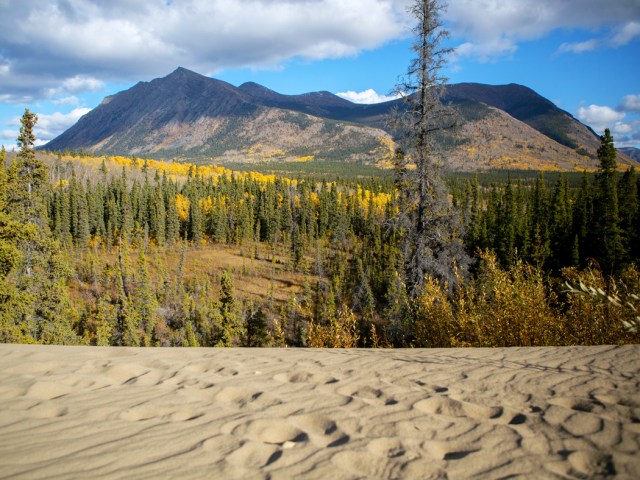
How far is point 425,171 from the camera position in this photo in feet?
41.4

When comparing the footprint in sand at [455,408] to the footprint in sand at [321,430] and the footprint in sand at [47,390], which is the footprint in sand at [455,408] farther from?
the footprint in sand at [47,390]

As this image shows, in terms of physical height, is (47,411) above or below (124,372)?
above

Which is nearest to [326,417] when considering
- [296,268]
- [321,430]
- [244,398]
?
[321,430]

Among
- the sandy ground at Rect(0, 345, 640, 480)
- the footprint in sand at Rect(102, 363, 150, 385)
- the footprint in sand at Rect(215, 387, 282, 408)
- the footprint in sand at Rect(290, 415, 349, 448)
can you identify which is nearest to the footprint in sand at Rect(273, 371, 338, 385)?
the sandy ground at Rect(0, 345, 640, 480)

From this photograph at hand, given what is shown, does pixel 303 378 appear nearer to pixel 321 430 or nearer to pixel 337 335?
pixel 321 430

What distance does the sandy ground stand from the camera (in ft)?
8.60

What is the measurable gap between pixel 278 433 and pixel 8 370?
14.0ft

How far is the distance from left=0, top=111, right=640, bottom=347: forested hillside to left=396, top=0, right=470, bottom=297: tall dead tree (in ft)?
1.56

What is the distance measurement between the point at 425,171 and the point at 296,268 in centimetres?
6768

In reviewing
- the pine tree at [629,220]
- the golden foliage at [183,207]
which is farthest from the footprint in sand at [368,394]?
the golden foliage at [183,207]

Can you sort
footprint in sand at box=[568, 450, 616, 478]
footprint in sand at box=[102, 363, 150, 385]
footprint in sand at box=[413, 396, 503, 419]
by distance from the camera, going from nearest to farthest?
footprint in sand at box=[568, 450, 616, 478] → footprint in sand at box=[413, 396, 503, 419] → footprint in sand at box=[102, 363, 150, 385]

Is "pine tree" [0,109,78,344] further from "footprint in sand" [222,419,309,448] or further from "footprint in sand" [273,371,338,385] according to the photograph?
"footprint in sand" [222,419,309,448]

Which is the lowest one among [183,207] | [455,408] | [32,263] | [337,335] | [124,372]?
[32,263]

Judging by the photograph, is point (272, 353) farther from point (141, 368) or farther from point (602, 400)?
point (602, 400)
